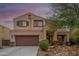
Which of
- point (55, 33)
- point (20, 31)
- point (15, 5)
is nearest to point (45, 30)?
point (55, 33)

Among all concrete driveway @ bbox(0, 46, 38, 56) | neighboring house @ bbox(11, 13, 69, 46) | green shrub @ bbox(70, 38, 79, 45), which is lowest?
concrete driveway @ bbox(0, 46, 38, 56)

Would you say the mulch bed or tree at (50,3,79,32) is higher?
tree at (50,3,79,32)

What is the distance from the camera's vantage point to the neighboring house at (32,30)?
7.95ft

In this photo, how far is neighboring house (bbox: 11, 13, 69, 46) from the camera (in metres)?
2.42

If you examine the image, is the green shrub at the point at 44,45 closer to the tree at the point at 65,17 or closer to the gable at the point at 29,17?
the tree at the point at 65,17

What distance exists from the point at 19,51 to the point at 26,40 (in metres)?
0.18

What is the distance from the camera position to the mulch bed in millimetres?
2408

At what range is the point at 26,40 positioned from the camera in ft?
8.11

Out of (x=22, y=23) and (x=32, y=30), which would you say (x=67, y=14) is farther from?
(x=22, y=23)

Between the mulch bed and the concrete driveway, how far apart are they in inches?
3.3

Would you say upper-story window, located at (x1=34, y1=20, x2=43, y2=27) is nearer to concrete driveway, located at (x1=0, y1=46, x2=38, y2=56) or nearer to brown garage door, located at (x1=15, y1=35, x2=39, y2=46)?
brown garage door, located at (x1=15, y1=35, x2=39, y2=46)

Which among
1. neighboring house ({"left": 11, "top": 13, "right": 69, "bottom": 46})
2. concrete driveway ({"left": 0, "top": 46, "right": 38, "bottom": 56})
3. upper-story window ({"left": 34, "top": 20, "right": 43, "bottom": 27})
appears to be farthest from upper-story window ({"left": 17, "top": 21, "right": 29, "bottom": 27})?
concrete driveway ({"left": 0, "top": 46, "right": 38, "bottom": 56})

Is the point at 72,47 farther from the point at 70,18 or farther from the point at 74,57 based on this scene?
the point at 70,18

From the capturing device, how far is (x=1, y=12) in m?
2.41
